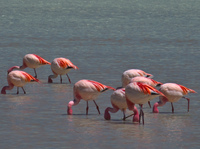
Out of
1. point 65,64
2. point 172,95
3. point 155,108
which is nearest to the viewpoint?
point 172,95

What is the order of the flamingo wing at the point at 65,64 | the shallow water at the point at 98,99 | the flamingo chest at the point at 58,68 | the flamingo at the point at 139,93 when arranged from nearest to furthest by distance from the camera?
1. the shallow water at the point at 98,99
2. the flamingo at the point at 139,93
3. the flamingo wing at the point at 65,64
4. the flamingo chest at the point at 58,68

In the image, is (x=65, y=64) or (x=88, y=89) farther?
(x=65, y=64)

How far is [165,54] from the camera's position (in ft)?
72.9

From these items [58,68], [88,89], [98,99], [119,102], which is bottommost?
[98,99]

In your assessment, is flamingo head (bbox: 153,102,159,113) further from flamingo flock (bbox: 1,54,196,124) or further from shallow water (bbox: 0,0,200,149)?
shallow water (bbox: 0,0,200,149)

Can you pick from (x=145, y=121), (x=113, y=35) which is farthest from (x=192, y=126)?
(x=113, y=35)

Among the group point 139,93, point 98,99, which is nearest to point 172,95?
point 139,93

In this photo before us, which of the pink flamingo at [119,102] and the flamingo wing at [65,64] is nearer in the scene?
the pink flamingo at [119,102]

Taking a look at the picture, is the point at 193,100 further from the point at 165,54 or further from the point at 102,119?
the point at 165,54

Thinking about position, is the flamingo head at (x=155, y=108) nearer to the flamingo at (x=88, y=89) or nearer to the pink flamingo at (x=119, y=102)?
the pink flamingo at (x=119, y=102)

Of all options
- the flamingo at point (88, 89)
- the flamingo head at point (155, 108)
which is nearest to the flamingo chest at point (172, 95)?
the flamingo head at point (155, 108)

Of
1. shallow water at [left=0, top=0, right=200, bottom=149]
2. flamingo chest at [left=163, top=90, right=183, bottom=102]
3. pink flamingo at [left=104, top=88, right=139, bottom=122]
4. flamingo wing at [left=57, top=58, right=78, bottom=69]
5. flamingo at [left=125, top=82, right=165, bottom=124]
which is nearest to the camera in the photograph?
shallow water at [left=0, top=0, right=200, bottom=149]

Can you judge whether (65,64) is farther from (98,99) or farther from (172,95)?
(172,95)

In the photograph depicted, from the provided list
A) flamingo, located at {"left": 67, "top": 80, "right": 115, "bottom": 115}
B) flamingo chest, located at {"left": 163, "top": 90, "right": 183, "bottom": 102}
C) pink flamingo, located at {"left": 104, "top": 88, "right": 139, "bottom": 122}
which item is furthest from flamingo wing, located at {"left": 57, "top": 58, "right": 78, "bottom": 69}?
pink flamingo, located at {"left": 104, "top": 88, "right": 139, "bottom": 122}
